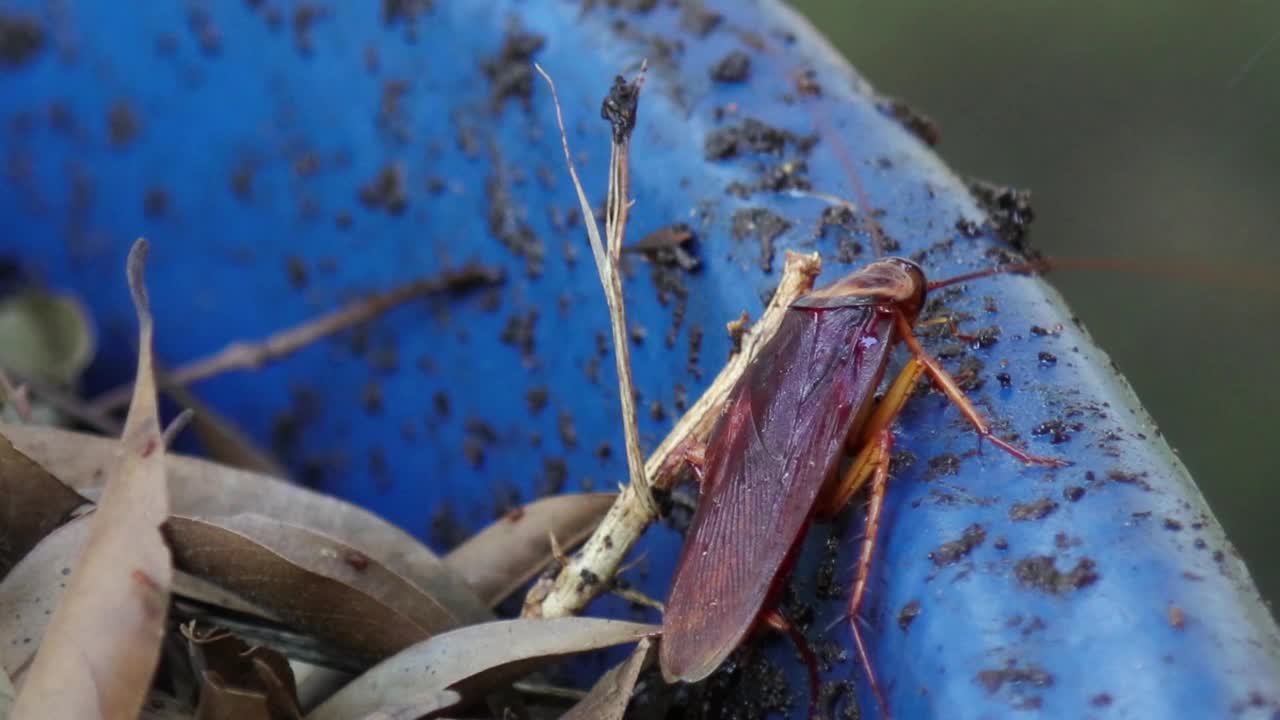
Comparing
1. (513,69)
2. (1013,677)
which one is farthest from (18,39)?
(1013,677)

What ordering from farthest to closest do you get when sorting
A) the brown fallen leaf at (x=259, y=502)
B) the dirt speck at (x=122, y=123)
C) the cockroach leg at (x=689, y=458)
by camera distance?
1. the dirt speck at (x=122, y=123)
2. the brown fallen leaf at (x=259, y=502)
3. the cockroach leg at (x=689, y=458)

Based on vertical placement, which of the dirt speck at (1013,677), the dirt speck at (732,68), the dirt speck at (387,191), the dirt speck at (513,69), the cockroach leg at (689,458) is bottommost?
the dirt speck at (1013,677)

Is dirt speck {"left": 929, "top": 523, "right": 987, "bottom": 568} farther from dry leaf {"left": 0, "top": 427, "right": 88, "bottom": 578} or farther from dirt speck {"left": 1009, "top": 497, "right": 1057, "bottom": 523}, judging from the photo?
dry leaf {"left": 0, "top": 427, "right": 88, "bottom": 578}

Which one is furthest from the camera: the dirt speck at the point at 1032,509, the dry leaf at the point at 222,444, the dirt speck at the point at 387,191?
the dry leaf at the point at 222,444

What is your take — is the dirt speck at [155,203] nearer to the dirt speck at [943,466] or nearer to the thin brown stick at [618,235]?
the thin brown stick at [618,235]

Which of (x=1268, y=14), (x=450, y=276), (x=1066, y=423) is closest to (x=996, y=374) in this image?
(x=1066, y=423)

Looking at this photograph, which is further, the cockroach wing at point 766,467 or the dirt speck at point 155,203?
the dirt speck at point 155,203

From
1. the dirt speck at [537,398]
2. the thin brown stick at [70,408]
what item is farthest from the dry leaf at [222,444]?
the dirt speck at [537,398]

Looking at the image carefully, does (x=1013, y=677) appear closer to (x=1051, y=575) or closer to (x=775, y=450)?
(x=1051, y=575)

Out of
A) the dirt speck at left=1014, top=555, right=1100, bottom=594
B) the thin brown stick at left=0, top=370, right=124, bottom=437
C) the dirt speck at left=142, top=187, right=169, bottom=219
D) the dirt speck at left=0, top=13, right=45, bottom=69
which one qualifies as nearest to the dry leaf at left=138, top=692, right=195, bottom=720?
the dirt speck at left=1014, top=555, right=1100, bottom=594

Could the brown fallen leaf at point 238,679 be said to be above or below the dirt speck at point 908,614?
above
